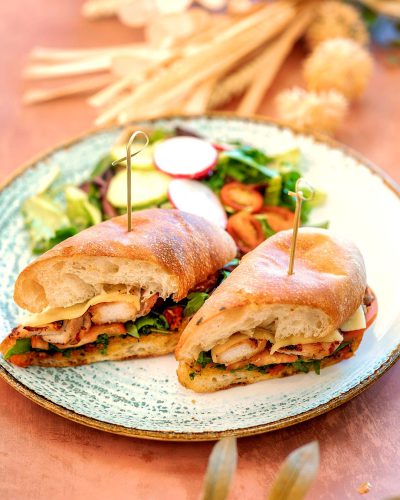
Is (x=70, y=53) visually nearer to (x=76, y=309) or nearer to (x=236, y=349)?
(x=76, y=309)

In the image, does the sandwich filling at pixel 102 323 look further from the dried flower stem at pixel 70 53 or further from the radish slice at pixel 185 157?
the dried flower stem at pixel 70 53

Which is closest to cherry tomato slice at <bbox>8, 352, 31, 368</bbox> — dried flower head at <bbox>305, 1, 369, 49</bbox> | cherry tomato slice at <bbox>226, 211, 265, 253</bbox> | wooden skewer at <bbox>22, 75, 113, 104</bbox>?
cherry tomato slice at <bbox>226, 211, 265, 253</bbox>

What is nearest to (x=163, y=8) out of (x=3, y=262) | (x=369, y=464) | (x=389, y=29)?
(x=389, y=29)

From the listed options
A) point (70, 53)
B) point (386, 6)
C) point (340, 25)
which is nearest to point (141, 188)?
point (70, 53)

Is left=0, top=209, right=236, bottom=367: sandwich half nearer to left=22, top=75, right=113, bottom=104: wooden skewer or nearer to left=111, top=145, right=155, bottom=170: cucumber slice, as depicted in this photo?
left=111, top=145, right=155, bottom=170: cucumber slice

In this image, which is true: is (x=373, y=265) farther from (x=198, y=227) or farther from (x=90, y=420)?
(x=90, y=420)

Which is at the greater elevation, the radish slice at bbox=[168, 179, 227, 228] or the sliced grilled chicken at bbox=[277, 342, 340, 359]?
the radish slice at bbox=[168, 179, 227, 228]
